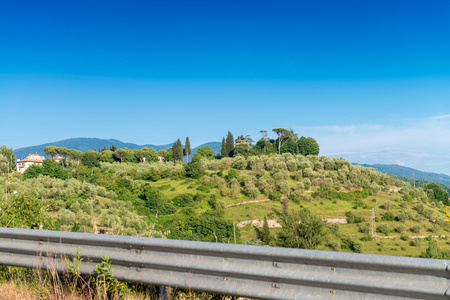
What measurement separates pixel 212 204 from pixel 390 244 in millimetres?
34224

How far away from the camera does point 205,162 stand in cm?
9688

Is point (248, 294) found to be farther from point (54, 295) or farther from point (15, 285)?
point (15, 285)

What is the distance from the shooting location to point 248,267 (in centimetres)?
274

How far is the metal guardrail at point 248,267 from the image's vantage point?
2.30 m

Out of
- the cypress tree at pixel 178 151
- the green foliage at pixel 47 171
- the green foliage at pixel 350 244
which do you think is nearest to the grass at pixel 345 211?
the green foliage at pixel 350 244

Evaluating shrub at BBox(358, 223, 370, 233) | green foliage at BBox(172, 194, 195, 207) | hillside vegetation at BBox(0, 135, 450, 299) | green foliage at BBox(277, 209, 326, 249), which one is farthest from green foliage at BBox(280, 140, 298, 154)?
green foliage at BBox(277, 209, 326, 249)

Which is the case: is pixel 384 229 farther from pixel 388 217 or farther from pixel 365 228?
pixel 388 217

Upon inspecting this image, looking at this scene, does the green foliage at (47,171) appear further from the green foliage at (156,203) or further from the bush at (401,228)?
the bush at (401,228)

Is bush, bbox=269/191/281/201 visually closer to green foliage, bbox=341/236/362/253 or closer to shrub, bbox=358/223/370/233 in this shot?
shrub, bbox=358/223/370/233

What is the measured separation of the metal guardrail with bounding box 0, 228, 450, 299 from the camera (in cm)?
230

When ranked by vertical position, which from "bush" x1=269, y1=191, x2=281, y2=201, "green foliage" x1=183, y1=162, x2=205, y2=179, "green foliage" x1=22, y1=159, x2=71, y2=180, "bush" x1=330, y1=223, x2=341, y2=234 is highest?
"green foliage" x1=22, y1=159, x2=71, y2=180

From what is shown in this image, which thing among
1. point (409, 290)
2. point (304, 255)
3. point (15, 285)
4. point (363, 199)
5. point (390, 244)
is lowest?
point (390, 244)

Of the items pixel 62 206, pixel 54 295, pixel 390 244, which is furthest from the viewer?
pixel 390 244

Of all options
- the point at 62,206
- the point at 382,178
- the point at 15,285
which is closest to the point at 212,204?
the point at 62,206
